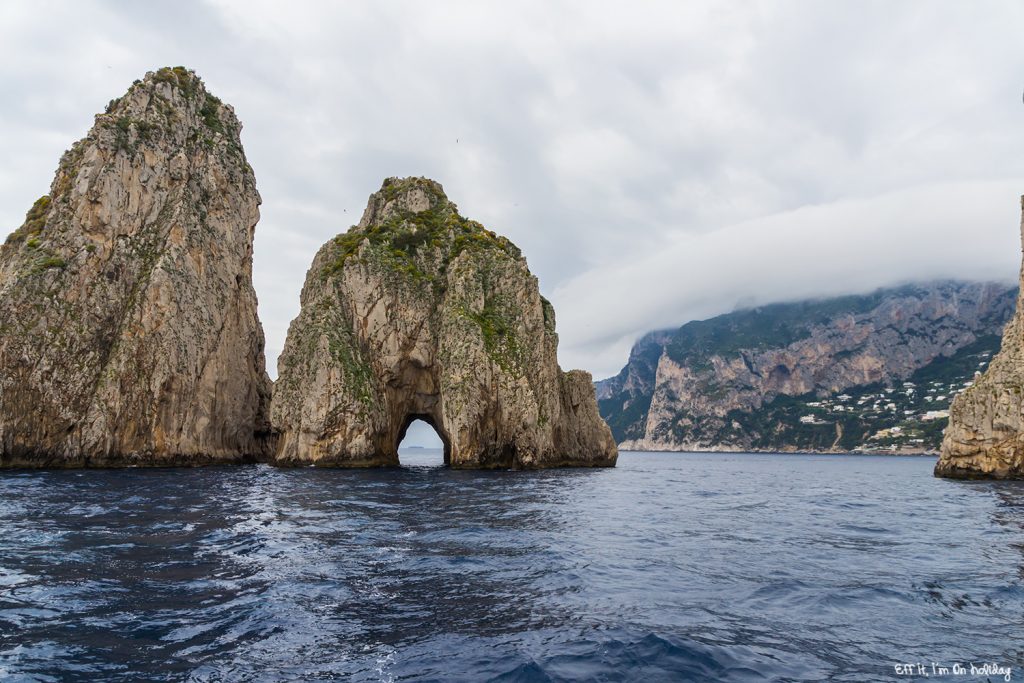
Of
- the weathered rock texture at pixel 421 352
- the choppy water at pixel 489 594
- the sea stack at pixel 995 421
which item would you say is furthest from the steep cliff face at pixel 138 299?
the sea stack at pixel 995 421

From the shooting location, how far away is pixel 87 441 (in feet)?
181

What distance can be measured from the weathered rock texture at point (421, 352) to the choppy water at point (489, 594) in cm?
3423

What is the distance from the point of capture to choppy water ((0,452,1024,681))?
28.8 ft

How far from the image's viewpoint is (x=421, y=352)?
221 feet

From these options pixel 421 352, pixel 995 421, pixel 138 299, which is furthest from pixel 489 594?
pixel 138 299

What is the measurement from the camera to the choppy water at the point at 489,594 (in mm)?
8781

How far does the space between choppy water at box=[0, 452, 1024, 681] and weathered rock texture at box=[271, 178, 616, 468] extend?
3423 centimetres

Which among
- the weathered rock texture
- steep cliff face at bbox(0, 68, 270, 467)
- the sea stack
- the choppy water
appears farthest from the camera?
the weathered rock texture

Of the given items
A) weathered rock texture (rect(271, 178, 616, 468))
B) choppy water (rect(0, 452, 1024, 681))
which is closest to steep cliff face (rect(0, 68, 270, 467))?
weathered rock texture (rect(271, 178, 616, 468))

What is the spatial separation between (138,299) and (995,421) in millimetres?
86455

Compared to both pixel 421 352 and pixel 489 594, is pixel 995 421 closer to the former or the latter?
pixel 421 352

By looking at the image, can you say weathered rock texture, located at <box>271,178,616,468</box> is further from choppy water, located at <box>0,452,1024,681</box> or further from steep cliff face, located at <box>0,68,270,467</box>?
choppy water, located at <box>0,452,1024,681</box>

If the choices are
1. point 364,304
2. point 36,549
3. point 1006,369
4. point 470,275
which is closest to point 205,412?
point 364,304

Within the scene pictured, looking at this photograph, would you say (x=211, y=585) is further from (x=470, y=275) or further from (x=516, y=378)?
(x=470, y=275)
